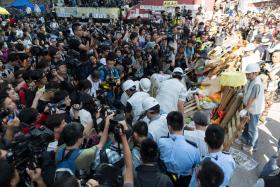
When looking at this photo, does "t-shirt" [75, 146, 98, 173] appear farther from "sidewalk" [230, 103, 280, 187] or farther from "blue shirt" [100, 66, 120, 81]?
"blue shirt" [100, 66, 120, 81]

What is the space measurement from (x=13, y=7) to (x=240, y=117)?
21.2m

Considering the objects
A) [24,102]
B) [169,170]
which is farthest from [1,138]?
[169,170]

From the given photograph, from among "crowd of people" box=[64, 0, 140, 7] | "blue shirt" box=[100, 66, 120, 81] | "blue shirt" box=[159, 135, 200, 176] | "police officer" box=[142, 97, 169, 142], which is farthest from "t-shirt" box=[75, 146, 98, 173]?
"crowd of people" box=[64, 0, 140, 7]

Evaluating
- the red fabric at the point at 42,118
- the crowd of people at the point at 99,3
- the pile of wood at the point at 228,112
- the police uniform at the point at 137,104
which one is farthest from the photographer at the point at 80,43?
the crowd of people at the point at 99,3

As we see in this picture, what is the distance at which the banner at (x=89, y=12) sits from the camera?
19.4m

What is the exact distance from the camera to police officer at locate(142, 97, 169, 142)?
11.7 ft

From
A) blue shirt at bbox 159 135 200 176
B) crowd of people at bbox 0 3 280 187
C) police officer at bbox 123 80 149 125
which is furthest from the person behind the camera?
police officer at bbox 123 80 149 125

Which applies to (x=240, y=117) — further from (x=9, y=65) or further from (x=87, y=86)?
(x=9, y=65)

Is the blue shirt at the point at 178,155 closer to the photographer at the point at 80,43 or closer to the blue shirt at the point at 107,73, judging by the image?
the blue shirt at the point at 107,73

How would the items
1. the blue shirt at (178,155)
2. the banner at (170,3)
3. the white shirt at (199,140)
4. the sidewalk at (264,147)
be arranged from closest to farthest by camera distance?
the blue shirt at (178,155) → the white shirt at (199,140) → the sidewalk at (264,147) → the banner at (170,3)

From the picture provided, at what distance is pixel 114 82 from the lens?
5.73 m

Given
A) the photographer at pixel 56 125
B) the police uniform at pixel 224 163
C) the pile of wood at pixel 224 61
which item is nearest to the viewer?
the police uniform at pixel 224 163

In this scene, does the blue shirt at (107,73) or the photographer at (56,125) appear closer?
the photographer at (56,125)

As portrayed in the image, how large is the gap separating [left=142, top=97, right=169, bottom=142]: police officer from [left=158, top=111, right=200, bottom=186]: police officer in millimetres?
317
